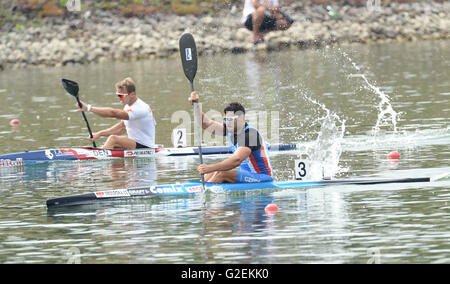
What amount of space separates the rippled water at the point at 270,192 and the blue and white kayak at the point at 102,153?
0.82 ft

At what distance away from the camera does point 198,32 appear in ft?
202

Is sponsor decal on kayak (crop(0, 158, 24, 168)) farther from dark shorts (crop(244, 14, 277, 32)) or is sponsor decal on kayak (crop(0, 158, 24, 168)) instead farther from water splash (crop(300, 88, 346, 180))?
dark shorts (crop(244, 14, 277, 32))

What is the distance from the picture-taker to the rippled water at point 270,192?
12.8m

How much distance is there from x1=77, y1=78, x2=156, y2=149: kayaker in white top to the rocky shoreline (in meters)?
34.1

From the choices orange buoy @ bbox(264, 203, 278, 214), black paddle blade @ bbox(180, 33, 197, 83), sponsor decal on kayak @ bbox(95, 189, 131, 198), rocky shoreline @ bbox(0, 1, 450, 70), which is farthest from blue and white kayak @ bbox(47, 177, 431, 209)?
rocky shoreline @ bbox(0, 1, 450, 70)

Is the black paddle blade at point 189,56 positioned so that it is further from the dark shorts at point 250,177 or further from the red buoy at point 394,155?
the red buoy at point 394,155

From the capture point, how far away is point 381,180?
1666cm

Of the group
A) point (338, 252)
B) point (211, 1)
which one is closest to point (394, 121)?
point (338, 252)

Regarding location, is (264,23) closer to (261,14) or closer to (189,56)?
(261,14)

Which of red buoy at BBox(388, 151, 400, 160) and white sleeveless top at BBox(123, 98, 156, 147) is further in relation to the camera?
white sleeveless top at BBox(123, 98, 156, 147)

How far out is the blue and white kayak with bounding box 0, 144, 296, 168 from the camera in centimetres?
2180

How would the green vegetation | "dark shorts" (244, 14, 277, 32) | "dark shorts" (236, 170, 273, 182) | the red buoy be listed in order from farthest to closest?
the green vegetation < "dark shorts" (244, 14, 277, 32) < the red buoy < "dark shorts" (236, 170, 273, 182)

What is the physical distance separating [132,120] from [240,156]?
6.70m

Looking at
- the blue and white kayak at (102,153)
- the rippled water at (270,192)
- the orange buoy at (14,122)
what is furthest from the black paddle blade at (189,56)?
the orange buoy at (14,122)
